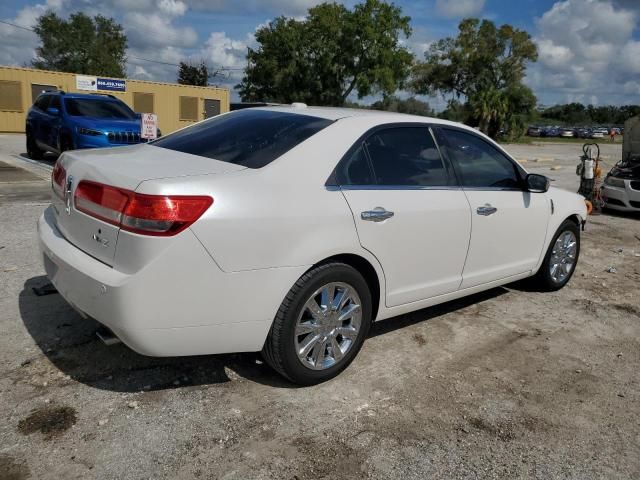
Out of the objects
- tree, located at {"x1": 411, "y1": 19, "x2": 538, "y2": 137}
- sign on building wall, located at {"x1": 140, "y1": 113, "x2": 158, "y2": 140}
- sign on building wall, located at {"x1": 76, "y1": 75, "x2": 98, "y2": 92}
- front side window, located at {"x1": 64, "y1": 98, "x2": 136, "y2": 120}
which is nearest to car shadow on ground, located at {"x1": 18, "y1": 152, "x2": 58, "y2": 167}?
front side window, located at {"x1": 64, "y1": 98, "x2": 136, "y2": 120}

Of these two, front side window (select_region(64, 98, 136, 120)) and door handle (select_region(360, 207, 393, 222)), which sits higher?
front side window (select_region(64, 98, 136, 120))

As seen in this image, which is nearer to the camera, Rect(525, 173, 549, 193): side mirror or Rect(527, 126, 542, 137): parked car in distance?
Rect(525, 173, 549, 193): side mirror

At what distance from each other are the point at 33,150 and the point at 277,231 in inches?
535

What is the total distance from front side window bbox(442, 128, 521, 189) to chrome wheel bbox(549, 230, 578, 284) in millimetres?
1010

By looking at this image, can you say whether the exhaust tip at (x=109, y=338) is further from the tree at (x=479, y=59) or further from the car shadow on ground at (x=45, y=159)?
the tree at (x=479, y=59)

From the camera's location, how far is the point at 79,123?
37.5 feet

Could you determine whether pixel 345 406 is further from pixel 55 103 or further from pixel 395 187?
pixel 55 103

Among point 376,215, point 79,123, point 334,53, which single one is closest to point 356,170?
point 376,215

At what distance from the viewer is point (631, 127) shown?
11633 mm

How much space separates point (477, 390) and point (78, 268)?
236 cm

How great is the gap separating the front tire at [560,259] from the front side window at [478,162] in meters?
0.94

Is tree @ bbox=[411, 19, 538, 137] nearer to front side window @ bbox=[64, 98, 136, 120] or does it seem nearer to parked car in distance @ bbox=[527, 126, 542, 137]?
parked car in distance @ bbox=[527, 126, 542, 137]

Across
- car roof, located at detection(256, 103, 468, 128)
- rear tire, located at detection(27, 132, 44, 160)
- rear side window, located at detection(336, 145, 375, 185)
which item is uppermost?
car roof, located at detection(256, 103, 468, 128)

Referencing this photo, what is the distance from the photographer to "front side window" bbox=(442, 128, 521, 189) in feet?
13.5
